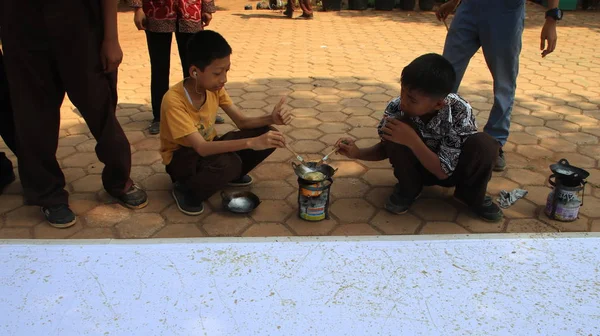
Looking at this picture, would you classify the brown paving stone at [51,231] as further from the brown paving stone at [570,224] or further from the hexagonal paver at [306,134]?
the brown paving stone at [570,224]

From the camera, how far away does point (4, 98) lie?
254cm

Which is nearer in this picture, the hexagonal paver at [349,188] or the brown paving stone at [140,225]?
the brown paving stone at [140,225]

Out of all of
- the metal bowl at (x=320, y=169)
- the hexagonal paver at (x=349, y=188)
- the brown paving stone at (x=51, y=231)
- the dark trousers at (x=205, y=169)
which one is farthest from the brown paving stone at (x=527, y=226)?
the brown paving stone at (x=51, y=231)

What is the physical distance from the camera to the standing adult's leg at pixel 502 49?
285 centimetres

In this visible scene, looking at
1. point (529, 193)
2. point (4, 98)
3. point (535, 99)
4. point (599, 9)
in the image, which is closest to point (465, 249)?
point (529, 193)

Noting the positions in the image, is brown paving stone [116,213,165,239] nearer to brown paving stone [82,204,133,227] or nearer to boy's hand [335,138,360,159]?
brown paving stone [82,204,133,227]

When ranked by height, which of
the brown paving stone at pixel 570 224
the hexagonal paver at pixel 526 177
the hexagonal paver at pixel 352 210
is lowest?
the hexagonal paver at pixel 352 210

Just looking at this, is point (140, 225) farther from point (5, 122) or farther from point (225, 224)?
point (5, 122)

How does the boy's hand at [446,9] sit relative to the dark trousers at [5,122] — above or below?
above

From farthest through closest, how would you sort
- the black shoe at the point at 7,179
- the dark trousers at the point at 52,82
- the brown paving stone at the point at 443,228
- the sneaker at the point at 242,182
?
the sneaker at the point at 242,182
the black shoe at the point at 7,179
the brown paving stone at the point at 443,228
the dark trousers at the point at 52,82

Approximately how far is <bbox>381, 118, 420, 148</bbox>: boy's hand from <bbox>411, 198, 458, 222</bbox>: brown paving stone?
46 cm

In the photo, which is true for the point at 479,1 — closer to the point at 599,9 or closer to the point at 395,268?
the point at 395,268

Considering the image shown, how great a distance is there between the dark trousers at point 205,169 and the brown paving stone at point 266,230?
0.94 feet

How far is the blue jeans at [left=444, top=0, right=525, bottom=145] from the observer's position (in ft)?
9.39
